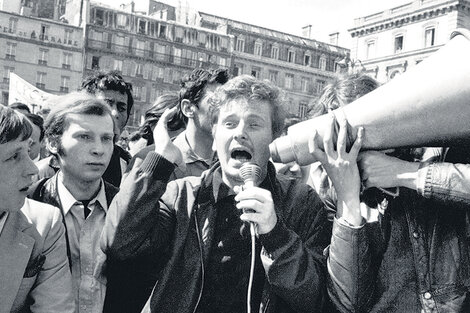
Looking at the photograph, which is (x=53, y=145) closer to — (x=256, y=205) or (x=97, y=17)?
(x=256, y=205)

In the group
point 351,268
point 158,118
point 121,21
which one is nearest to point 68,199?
point 351,268

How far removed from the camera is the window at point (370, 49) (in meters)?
43.7

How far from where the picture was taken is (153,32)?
53625mm

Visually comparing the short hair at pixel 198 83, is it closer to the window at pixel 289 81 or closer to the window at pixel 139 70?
the window at pixel 139 70

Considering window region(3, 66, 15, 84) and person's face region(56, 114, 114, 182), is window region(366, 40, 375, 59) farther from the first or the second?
person's face region(56, 114, 114, 182)

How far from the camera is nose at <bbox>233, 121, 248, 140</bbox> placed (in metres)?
2.41

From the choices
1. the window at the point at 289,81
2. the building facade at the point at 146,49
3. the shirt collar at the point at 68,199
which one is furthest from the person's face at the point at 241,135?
the window at the point at 289,81

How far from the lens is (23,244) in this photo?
2.44 m

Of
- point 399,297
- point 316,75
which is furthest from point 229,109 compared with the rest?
point 316,75

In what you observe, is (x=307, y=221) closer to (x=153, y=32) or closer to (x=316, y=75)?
(x=153, y=32)

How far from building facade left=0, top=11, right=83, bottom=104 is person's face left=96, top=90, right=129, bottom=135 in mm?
46336

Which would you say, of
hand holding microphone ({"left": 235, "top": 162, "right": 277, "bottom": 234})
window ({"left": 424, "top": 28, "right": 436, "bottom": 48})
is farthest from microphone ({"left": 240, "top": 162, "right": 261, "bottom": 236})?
window ({"left": 424, "top": 28, "right": 436, "bottom": 48})

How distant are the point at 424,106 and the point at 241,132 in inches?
33.9

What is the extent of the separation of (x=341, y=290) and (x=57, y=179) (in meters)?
1.88
